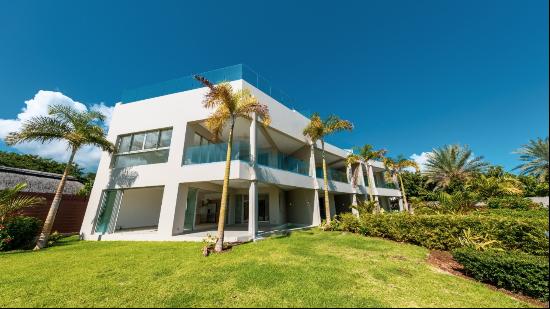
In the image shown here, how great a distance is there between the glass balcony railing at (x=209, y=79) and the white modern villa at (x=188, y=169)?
0.06m

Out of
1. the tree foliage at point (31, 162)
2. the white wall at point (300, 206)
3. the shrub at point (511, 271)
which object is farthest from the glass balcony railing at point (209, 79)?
the tree foliage at point (31, 162)

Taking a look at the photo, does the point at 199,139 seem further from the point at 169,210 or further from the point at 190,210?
the point at 169,210

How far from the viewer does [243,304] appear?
4.55 meters

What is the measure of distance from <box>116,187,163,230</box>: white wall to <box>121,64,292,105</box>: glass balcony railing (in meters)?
6.58

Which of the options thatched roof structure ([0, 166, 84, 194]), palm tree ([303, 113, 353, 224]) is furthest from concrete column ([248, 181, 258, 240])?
thatched roof structure ([0, 166, 84, 194])

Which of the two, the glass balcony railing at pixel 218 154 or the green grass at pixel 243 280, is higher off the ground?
the glass balcony railing at pixel 218 154

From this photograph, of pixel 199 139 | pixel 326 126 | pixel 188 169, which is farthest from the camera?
pixel 326 126

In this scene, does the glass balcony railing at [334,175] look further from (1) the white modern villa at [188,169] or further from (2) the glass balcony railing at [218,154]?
(2) the glass balcony railing at [218,154]

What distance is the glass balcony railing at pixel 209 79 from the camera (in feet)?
44.3

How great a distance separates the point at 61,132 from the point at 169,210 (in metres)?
7.10

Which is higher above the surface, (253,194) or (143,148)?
(143,148)

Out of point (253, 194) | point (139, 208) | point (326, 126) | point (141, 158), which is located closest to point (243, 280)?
point (253, 194)

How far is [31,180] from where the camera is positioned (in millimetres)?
15773

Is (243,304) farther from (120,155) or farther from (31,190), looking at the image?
(31,190)
